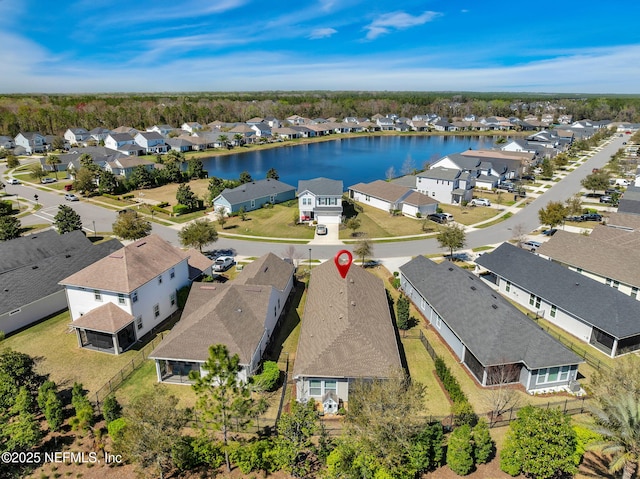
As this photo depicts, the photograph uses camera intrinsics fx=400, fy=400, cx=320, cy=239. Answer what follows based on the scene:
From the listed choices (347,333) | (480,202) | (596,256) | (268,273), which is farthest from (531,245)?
(347,333)

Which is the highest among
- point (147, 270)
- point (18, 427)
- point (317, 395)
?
point (147, 270)

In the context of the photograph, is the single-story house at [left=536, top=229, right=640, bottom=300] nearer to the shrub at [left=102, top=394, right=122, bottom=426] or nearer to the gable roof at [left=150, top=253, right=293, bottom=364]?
the gable roof at [left=150, top=253, right=293, bottom=364]

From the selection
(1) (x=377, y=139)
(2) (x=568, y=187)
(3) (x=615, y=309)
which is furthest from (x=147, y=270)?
(1) (x=377, y=139)

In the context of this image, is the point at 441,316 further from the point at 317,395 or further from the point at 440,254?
the point at 440,254

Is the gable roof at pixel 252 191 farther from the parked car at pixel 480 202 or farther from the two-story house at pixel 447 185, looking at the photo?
the parked car at pixel 480 202

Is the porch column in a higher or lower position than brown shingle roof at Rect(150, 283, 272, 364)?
lower

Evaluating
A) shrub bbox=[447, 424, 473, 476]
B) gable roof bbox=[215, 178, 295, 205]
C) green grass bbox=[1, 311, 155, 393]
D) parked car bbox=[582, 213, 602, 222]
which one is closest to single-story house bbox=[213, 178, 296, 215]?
gable roof bbox=[215, 178, 295, 205]

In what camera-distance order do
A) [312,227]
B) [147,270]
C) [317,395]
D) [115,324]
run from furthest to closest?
1. [312,227]
2. [147,270]
3. [115,324]
4. [317,395]
